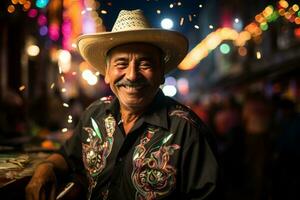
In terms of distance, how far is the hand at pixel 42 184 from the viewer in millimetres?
3211

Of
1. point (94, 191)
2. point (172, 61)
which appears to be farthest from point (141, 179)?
point (172, 61)

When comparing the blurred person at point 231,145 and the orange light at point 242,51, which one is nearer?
the blurred person at point 231,145

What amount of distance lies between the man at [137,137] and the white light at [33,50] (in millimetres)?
10102

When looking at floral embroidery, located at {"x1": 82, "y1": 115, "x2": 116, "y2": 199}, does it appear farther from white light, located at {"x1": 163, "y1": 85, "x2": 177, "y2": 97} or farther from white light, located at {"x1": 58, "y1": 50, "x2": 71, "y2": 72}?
white light, located at {"x1": 163, "y1": 85, "x2": 177, "y2": 97}

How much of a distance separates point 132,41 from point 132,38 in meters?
0.05

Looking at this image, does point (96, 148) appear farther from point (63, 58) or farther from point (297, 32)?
point (297, 32)

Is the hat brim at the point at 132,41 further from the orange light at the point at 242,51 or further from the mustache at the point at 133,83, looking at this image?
the orange light at the point at 242,51

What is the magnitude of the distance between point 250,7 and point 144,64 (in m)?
24.4

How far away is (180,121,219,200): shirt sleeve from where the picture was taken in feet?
9.86

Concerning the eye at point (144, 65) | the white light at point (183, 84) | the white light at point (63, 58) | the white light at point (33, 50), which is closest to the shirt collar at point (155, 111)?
the eye at point (144, 65)

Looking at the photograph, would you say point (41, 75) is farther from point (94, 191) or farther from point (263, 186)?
point (94, 191)

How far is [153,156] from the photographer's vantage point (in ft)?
10.4

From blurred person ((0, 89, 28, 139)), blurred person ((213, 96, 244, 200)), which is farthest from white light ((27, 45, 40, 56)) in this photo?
blurred person ((213, 96, 244, 200))

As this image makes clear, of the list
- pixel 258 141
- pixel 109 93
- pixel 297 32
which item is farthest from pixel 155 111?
pixel 297 32
